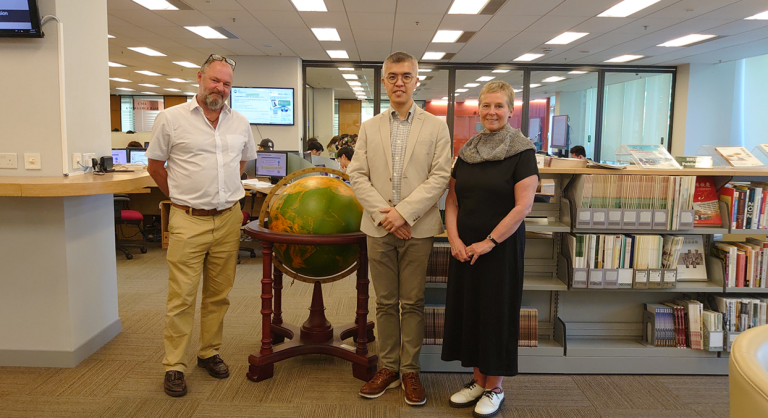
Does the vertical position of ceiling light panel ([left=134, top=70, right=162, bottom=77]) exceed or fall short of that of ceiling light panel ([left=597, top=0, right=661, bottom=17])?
it exceeds it

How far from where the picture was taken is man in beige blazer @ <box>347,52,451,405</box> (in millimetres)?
2461

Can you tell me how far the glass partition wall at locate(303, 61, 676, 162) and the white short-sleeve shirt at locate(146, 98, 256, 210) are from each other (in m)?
6.73

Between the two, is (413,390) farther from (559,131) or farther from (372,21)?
(559,131)

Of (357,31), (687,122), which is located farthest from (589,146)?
(357,31)

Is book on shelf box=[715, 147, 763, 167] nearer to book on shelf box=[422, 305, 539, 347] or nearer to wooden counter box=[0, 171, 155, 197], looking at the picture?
book on shelf box=[422, 305, 539, 347]

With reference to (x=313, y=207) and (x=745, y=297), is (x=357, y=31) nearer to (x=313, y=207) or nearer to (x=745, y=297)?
(x=313, y=207)

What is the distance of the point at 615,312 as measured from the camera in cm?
319

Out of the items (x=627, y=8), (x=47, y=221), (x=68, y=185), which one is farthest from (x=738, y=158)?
(x=627, y=8)

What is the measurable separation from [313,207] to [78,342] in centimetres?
167

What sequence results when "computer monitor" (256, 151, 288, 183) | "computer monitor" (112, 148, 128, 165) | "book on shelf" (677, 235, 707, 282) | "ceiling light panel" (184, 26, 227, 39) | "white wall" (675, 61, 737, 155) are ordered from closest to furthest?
"book on shelf" (677, 235, 707, 282), "computer monitor" (256, 151, 288, 183), "computer monitor" (112, 148, 128, 165), "ceiling light panel" (184, 26, 227, 39), "white wall" (675, 61, 737, 155)

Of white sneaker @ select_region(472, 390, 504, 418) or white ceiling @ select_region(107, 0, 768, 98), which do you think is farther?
white ceiling @ select_region(107, 0, 768, 98)

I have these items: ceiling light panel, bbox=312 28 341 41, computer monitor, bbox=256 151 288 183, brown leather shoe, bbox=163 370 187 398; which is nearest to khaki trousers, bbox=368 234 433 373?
brown leather shoe, bbox=163 370 187 398

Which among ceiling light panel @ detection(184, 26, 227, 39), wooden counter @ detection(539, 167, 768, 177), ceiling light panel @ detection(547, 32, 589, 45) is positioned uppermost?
ceiling light panel @ detection(184, 26, 227, 39)

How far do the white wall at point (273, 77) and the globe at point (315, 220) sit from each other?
8.07 metres
